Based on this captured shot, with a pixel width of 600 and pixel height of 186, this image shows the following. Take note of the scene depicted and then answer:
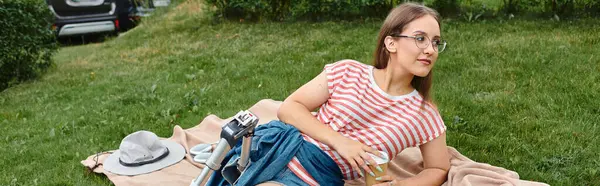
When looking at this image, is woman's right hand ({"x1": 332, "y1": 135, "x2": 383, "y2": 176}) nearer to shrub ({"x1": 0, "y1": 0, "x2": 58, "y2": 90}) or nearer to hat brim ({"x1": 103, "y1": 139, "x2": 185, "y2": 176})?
hat brim ({"x1": 103, "y1": 139, "x2": 185, "y2": 176})

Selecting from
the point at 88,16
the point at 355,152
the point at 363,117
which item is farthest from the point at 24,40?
the point at 355,152

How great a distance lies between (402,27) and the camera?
8.79ft

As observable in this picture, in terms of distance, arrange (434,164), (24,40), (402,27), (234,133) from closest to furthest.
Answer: (234,133), (402,27), (434,164), (24,40)

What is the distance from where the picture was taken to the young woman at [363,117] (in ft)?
8.84

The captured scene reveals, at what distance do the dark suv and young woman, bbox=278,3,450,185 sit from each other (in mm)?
9429

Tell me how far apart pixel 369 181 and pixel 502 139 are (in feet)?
5.93

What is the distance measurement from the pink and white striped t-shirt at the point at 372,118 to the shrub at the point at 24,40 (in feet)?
18.6

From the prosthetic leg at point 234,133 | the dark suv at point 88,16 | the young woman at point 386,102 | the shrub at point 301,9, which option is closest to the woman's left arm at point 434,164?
the young woman at point 386,102

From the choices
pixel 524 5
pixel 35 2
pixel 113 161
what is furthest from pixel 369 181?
pixel 35 2

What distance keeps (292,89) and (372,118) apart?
9.25ft

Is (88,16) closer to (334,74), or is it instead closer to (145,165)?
(145,165)

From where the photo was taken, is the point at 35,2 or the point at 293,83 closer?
the point at 293,83

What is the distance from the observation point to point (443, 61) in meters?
5.80

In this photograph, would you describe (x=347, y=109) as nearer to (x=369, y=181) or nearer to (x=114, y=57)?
(x=369, y=181)
